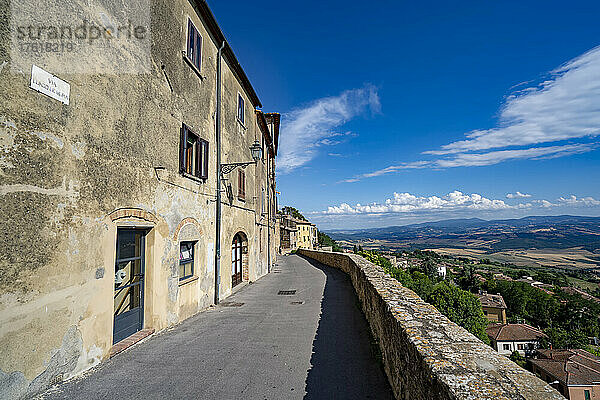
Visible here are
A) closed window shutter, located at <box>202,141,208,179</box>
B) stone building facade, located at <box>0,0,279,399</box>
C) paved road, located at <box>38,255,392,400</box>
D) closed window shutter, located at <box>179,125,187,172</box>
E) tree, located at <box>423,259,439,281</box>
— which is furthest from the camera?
tree, located at <box>423,259,439,281</box>

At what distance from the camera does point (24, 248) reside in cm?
396

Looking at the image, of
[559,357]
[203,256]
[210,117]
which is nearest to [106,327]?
[203,256]

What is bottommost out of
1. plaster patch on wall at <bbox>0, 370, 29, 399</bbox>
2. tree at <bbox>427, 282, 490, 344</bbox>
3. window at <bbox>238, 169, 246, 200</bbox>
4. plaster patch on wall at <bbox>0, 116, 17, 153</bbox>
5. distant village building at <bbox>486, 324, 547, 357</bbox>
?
distant village building at <bbox>486, 324, 547, 357</bbox>

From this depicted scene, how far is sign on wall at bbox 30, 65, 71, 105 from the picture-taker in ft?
13.7

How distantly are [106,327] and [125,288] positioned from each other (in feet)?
3.38

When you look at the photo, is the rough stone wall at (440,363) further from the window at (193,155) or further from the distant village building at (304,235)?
the distant village building at (304,235)

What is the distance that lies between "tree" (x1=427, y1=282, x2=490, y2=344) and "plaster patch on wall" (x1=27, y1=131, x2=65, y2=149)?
37.7 m

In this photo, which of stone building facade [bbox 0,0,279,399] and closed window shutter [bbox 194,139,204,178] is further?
closed window shutter [bbox 194,139,204,178]

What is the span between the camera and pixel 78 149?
4.84m

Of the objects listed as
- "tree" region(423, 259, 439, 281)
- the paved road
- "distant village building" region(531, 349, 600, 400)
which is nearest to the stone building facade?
the paved road

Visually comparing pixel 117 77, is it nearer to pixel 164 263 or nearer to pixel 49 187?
pixel 49 187

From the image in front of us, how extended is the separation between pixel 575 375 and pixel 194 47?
132ft

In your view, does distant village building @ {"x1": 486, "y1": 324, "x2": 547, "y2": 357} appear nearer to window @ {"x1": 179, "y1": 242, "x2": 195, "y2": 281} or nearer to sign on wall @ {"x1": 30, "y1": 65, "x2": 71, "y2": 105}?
window @ {"x1": 179, "y1": 242, "x2": 195, "y2": 281}

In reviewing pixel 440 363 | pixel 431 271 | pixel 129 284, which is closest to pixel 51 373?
pixel 129 284
